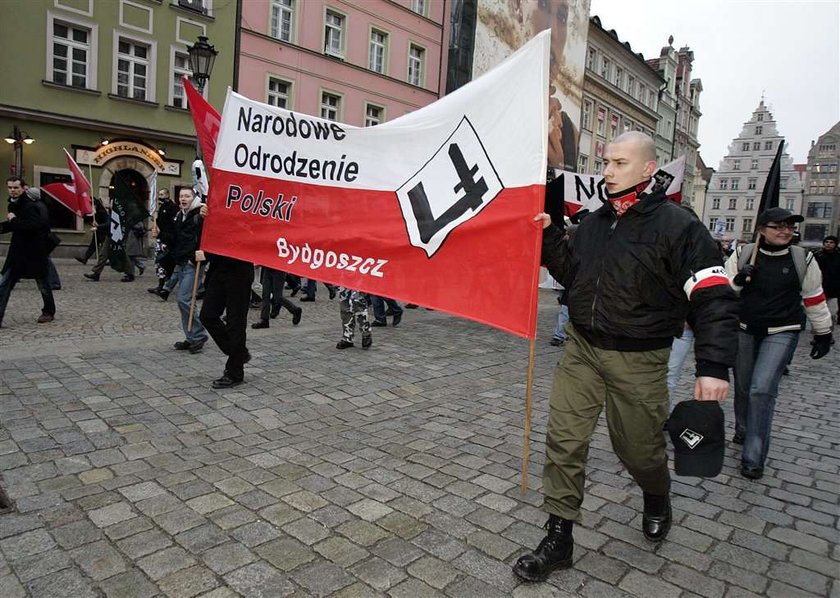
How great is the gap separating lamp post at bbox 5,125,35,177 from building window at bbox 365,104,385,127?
13.2 metres

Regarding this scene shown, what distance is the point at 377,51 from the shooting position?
27766 millimetres

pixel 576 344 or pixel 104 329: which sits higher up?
pixel 576 344

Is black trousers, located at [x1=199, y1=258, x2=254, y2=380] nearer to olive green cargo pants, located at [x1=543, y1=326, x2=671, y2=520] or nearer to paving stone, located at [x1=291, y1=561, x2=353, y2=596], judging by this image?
paving stone, located at [x1=291, y1=561, x2=353, y2=596]

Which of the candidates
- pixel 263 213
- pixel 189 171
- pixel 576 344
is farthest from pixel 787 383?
pixel 189 171

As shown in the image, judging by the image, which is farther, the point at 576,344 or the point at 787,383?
the point at 787,383

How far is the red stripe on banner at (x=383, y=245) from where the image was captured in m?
3.49

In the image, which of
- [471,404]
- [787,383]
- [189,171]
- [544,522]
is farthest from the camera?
[189,171]

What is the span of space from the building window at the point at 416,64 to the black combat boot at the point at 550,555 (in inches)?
1129

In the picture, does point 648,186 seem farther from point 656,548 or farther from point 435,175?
point 656,548

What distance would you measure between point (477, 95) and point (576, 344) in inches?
65.4

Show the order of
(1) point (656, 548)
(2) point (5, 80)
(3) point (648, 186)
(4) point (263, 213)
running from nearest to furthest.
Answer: (3) point (648, 186), (1) point (656, 548), (4) point (263, 213), (2) point (5, 80)

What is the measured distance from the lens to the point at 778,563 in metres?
3.03

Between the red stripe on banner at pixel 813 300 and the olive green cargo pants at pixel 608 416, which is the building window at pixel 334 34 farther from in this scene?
the olive green cargo pants at pixel 608 416

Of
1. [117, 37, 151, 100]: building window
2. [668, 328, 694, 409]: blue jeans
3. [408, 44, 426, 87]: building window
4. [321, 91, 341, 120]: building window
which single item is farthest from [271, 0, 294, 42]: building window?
[668, 328, 694, 409]: blue jeans
